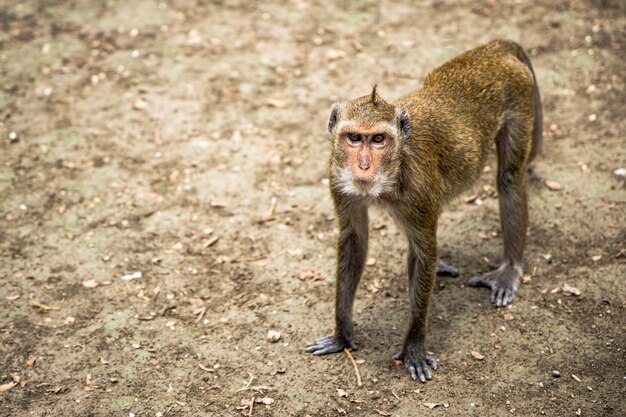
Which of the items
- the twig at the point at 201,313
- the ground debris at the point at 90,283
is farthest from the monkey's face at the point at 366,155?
the ground debris at the point at 90,283

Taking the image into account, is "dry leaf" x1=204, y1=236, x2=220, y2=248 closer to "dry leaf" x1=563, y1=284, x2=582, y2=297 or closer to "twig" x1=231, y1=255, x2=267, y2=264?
"twig" x1=231, y1=255, x2=267, y2=264

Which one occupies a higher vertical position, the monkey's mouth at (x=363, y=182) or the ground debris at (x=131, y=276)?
the monkey's mouth at (x=363, y=182)

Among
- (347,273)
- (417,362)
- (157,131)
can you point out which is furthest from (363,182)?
(157,131)

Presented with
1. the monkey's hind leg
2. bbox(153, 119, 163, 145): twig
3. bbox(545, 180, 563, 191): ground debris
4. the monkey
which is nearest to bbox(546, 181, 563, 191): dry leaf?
bbox(545, 180, 563, 191): ground debris

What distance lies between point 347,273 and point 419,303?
2.28ft

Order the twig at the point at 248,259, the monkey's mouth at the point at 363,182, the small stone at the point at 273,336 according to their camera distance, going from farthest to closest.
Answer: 1. the twig at the point at 248,259
2. the small stone at the point at 273,336
3. the monkey's mouth at the point at 363,182

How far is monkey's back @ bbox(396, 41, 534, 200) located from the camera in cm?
628

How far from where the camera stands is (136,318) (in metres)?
6.94

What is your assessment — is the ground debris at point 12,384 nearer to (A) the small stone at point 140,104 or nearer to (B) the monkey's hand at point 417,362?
(B) the monkey's hand at point 417,362

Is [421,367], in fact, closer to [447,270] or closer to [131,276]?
[447,270]

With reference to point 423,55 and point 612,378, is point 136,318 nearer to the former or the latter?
point 612,378

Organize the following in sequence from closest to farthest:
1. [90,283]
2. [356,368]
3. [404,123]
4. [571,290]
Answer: [404,123]
[356,368]
[571,290]
[90,283]

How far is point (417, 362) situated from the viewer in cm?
625

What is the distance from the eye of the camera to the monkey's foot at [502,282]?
6941mm
